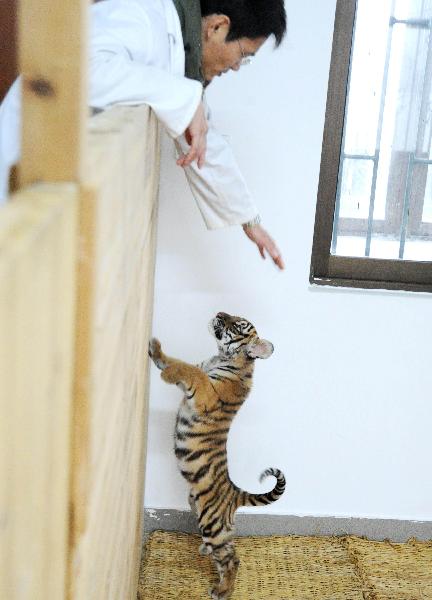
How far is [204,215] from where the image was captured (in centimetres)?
198

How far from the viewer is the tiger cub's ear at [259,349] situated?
208 cm

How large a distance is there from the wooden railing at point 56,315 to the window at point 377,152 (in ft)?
5.57

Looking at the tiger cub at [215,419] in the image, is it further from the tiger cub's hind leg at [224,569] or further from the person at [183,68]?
the person at [183,68]

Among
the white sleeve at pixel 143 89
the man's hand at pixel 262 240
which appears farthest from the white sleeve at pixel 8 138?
the man's hand at pixel 262 240

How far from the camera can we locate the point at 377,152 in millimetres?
2352

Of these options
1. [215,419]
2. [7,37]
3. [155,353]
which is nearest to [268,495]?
[215,419]

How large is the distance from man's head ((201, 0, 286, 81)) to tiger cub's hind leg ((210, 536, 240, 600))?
4.37 feet

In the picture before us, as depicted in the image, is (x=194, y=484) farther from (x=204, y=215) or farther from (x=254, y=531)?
(x=204, y=215)

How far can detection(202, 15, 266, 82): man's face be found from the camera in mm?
1675

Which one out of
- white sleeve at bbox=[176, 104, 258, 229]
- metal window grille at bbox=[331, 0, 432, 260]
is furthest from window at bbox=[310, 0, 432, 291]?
white sleeve at bbox=[176, 104, 258, 229]

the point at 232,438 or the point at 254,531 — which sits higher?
the point at 232,438

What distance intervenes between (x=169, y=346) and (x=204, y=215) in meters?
0.56

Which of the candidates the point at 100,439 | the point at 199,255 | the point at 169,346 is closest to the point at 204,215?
the point at 199,255

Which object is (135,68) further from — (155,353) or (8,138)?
(155,353)
